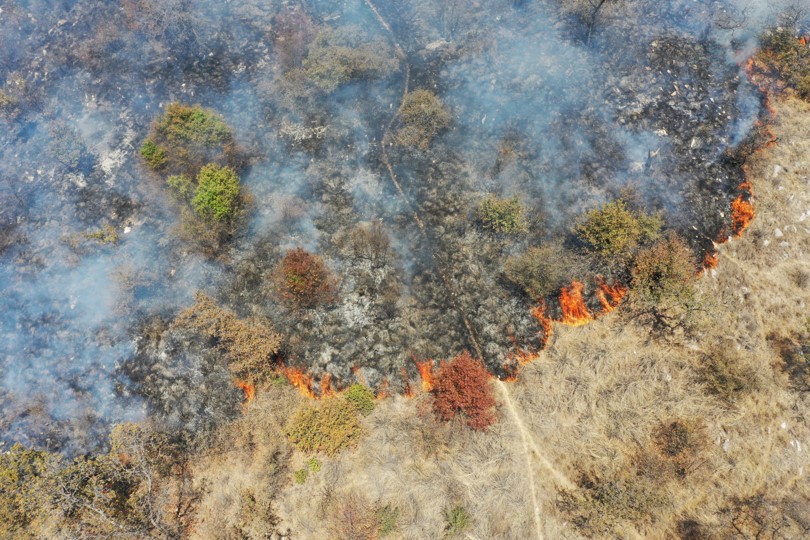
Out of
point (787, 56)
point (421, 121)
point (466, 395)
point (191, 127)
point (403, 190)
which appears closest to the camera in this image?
point (466, 395)

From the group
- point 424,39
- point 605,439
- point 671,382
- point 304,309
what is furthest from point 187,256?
point 671,382

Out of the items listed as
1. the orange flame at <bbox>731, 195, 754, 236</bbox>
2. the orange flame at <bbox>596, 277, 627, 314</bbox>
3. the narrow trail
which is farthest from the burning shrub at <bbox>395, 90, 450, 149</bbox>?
the orange flame at <bbox>731, 195, 754, 236</bbox>

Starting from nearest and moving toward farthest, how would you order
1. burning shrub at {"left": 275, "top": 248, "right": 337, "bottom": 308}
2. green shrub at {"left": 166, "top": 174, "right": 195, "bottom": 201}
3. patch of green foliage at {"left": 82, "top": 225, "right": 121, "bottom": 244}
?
1. burning shrub at {"left": 275, "top": 248, "right": 337, "bottom": 308}
2. green shrub at {"left": 166, "top": 174, "right": 195, "bottom": 201}
3. patch of green foliage at {"left": 82, "top": 225, "right": 121, "bottom": 244}

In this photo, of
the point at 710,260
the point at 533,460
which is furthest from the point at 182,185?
the point at 710,260

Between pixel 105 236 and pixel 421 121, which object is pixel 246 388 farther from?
pixel 421 121

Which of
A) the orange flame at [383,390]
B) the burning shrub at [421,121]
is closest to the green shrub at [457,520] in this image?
the orange flame at [383,390]

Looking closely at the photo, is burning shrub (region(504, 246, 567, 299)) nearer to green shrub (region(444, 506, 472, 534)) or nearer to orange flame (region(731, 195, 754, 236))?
orange flame (region(731, 195, 754, 236))

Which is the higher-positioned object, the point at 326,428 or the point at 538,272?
the point at 538,272

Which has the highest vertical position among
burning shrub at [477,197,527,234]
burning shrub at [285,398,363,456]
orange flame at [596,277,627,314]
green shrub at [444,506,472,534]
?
burning shrub at [477,197,527,234]
